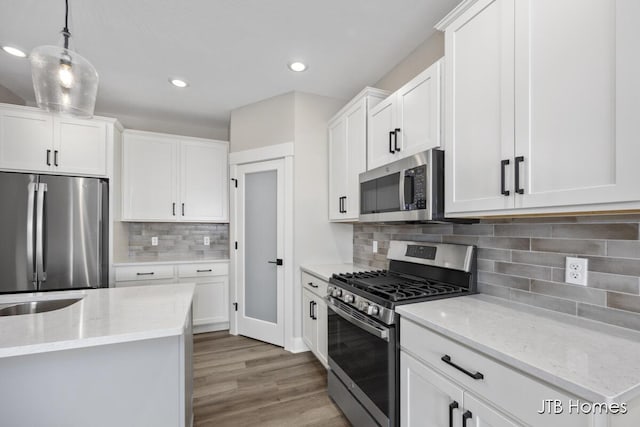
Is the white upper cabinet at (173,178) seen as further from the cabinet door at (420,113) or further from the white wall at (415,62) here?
the cabinet door at (420,113)

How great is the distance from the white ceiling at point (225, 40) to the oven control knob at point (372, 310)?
1.87 m

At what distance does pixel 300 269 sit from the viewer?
3023 mm

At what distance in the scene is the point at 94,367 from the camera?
1.27m

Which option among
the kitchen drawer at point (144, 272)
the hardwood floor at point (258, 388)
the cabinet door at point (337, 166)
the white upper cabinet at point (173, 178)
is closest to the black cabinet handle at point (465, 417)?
the hardwood floor at point (258, 388)

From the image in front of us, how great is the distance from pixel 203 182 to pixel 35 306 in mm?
2324

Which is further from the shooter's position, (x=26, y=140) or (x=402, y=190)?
(x=26, y=140)

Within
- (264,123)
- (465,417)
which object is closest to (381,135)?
(264,123)

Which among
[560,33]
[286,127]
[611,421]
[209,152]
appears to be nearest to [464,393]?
[611,421]

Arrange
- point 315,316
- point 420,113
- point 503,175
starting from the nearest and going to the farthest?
point 503,175, point 420,113, point 315,316

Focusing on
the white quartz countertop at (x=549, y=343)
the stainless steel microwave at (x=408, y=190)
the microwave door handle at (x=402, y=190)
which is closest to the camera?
the white quartz countertop at (x=549, y=343)

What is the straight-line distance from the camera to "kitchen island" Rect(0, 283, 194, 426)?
1164 millimetres

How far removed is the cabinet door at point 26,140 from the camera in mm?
2736

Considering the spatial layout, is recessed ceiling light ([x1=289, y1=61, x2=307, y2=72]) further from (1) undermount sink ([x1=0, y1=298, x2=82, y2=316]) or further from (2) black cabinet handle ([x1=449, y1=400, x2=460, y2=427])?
(2) black cabinet handle ([x1=449, y1=400, x2=460, y2=427])

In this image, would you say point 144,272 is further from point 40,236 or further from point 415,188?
point 415,188
